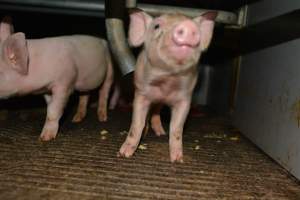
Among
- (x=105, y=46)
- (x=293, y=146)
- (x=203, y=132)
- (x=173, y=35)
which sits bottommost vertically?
(x=203, y=132)

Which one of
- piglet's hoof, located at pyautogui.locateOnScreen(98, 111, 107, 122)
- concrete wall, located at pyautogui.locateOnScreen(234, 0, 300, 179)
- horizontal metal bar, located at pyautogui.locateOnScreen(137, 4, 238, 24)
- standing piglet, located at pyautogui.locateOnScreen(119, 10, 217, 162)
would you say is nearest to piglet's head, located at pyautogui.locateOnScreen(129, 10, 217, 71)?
standing piglet, located at pyautogui.locateOnScreen(119, 10, 217, 162)

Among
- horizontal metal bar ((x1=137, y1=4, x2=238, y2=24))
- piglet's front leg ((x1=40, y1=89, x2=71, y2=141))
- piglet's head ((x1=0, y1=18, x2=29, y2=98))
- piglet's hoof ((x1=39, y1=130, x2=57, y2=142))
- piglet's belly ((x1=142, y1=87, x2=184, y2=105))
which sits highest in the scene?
horizontal metal bar ((x1=137, y1=4, x2=238, y2=24))

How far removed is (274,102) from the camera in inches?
73.3

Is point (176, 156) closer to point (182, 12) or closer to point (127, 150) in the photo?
point (127, 150)

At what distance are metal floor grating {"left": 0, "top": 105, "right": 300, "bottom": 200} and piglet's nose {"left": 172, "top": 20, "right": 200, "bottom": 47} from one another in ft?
1.77

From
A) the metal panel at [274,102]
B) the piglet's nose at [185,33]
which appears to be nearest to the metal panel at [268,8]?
the metal panel at [274,102]

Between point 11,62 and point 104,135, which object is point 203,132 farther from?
point 11,62

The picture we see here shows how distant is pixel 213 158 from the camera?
5.88 ft

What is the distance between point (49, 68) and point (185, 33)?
2.58ft

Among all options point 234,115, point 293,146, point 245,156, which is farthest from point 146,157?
point 234,115

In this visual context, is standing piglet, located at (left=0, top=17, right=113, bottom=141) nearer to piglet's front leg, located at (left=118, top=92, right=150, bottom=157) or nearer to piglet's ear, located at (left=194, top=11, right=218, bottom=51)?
piglet's front leg, located at (left=118, top=92, right=150, bottom=157)

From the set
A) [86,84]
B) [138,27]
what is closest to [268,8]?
[138,27]

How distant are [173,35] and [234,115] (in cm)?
116

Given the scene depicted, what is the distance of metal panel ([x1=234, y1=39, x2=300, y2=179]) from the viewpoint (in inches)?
64.5
